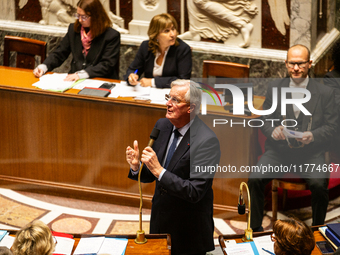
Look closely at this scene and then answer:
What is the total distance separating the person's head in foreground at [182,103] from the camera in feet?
8.88

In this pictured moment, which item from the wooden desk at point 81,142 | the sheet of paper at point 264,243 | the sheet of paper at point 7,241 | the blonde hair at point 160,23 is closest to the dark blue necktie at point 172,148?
the sheet of paper at point 264,243

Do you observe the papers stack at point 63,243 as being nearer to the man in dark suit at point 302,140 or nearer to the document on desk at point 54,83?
the man in dark suit at point 302,140

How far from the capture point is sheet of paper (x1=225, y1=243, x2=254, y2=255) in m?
2.57

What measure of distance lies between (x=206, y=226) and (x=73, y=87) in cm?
218

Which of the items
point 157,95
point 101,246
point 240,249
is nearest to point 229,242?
point 240,249

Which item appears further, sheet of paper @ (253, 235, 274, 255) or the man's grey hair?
the man's grey hair

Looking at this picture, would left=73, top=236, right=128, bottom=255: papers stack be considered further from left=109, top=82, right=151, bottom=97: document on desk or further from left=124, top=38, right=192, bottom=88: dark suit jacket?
left=124, top=38, right=192, bottom=88: dark suit jacket

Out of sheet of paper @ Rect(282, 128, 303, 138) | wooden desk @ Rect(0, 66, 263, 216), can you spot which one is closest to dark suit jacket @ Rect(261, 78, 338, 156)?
sheet of paper @ Rect(282, 128, 303, 138)

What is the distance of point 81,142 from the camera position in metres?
4.30

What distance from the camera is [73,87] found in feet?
14.4

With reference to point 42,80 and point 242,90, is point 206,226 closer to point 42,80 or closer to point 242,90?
point 242,90

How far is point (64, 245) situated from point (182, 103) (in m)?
1.02

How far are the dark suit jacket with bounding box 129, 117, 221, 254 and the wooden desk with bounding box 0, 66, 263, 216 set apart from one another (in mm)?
1261

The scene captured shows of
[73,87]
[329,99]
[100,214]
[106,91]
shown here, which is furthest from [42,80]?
[329,99]
